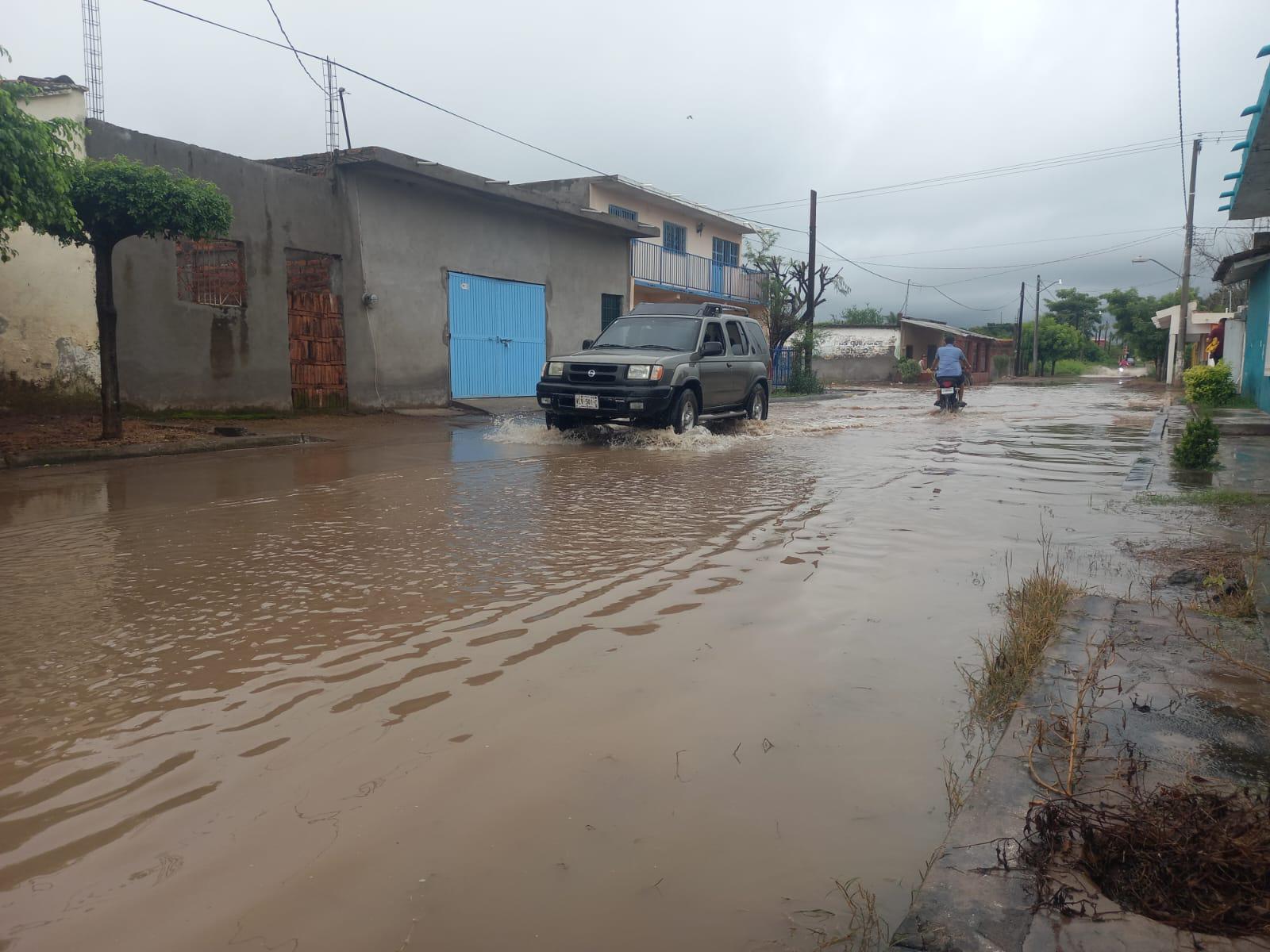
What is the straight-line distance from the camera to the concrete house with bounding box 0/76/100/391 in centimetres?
1269

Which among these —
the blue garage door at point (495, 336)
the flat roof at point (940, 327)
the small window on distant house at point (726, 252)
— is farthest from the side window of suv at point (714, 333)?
the flat roof at point (940, 327)

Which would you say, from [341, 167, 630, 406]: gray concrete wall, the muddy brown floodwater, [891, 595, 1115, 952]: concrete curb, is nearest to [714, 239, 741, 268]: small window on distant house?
[341, 167, 630, 406]: gray concrete wall

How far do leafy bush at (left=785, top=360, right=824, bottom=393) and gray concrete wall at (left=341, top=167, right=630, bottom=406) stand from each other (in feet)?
43.7

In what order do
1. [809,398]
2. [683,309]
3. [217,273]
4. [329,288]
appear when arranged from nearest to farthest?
1. [683,309]
2. [217,273]
3. [329,288]
4. [809,398]

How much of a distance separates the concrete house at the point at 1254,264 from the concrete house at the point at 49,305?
13866 millimetres

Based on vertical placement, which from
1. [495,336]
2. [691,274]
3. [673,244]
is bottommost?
[495,336]

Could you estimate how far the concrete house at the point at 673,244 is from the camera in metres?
27.3

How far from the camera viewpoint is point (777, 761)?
10.1 ft

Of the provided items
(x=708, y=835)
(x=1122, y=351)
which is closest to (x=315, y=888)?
(x=708, y=835)

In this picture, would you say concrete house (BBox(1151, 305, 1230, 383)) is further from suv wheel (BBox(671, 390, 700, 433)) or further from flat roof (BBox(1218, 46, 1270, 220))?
suv wheel (BBox(671, 390, 700, 433))

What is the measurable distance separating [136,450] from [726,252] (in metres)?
27.9

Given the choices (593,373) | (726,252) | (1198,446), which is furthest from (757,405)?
(726,252)

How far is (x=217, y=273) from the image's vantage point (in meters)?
15.4

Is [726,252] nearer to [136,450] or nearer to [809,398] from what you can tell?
[809,398]
